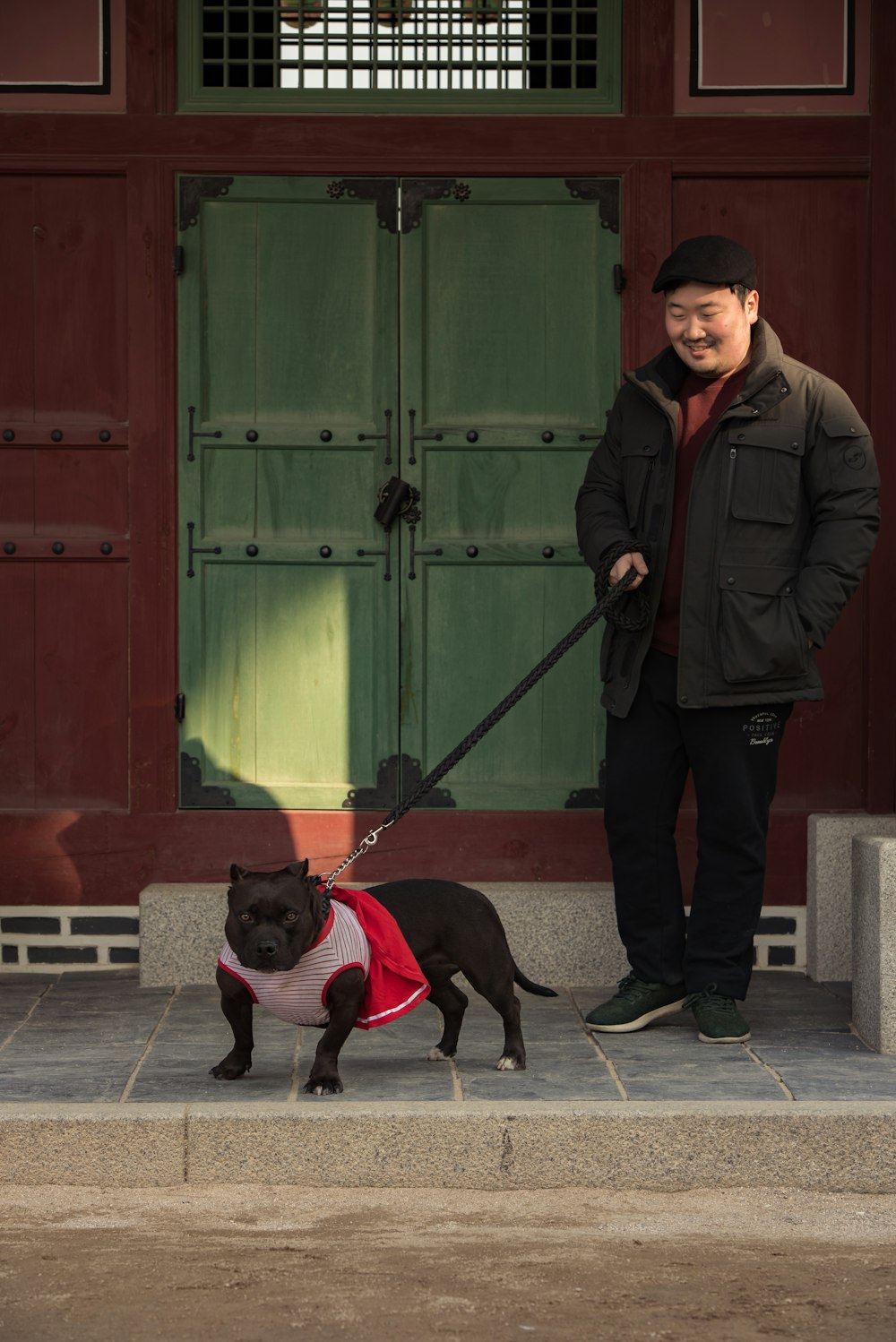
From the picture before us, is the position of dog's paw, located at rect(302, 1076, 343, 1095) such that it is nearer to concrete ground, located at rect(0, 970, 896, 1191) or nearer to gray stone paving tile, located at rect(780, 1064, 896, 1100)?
concrete ground, located at rect(0, 970, 896, 1191)

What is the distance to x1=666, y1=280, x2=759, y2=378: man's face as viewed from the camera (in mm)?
4801

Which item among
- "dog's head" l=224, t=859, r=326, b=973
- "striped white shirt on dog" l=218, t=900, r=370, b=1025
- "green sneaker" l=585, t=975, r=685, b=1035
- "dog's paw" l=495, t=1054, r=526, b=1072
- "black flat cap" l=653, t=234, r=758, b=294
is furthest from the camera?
"green sneaker" l=585, t=975, r=685, b=1035

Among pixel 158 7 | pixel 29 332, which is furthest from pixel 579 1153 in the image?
pixel 158 7

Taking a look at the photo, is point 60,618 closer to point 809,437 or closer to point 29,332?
point 29,332

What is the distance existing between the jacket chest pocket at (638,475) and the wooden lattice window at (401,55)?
62.9 inches

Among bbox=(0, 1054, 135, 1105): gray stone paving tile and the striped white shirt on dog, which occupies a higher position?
the striped white shirt on dog

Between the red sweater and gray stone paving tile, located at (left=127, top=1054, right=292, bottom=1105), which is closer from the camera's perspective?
gray stone paving tile, located at (left=127, top=1054, right=292, bottom=1105)

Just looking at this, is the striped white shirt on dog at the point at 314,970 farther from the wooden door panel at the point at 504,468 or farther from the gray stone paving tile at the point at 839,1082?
the wooden door panel at the point at 504,468

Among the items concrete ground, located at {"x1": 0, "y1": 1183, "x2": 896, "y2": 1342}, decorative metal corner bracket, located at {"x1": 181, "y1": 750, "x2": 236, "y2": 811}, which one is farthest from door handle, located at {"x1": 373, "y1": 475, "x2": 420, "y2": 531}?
concrete ground, located at {"x1": 0, "y1": 1183, "x2": 896, "y2": 1342}

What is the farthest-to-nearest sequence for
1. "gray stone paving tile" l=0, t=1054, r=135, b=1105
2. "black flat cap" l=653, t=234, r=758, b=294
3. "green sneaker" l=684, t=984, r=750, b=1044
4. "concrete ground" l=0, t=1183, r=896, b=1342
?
1. "green sneaker" l=684, t=984, r=750, b=1044
2. "black flat cap" l=653, t=234, r=758, b=294
3. "gray stone paving tile" l=0, t=1054, r=135, b=1105
4. "concrete ground" l=0, t=1183, r=896, b=1342

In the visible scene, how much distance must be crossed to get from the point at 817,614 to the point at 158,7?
3.16m

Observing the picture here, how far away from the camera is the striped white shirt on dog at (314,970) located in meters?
4.26

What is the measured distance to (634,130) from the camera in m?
5.88

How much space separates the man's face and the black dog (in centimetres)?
167
